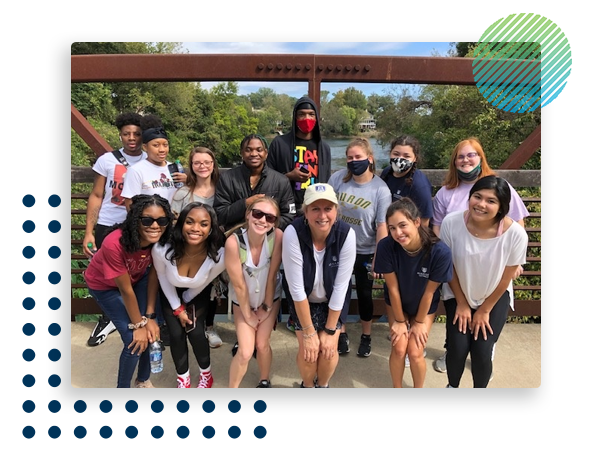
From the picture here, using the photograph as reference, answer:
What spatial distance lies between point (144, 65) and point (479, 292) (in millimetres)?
2546

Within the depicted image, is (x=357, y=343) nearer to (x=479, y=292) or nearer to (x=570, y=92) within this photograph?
(x=479, y=292)

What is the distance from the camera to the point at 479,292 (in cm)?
244

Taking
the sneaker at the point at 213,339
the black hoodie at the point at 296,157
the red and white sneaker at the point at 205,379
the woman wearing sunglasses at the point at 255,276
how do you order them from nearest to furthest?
the woman wearing sunglasses at the point at 255,276 < the red and white sneaker at the point at 205,379 < the black hoodie at the point at 296,157 < the sneaker at the point at 213,339

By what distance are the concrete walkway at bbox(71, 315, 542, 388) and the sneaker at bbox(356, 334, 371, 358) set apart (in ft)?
0.14

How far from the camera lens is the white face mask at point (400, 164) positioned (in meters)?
2.80

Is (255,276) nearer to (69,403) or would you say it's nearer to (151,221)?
(151,221)

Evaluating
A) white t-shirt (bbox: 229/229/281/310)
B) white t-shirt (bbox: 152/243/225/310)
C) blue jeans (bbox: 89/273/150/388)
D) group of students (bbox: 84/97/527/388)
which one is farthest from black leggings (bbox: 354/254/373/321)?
blue jeans (bbox: 89/273/150/388)

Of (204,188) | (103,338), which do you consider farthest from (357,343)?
(103,338)

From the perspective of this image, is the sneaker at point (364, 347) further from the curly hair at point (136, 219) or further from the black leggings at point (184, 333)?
the curly hair at point (136, 219)

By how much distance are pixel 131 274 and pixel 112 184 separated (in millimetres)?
827

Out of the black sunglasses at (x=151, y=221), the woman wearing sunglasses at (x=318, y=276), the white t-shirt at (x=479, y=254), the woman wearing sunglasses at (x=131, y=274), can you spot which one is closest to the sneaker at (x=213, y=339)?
the woman wearing sunglasses at (x=131, y=274)

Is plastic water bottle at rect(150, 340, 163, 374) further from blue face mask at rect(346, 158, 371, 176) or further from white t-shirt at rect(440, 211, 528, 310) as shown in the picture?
white t-shirt at rect(440, 211, 528, 310)

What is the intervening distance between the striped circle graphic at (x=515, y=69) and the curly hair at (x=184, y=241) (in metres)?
1.56

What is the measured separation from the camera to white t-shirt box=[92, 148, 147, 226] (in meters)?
2.99
